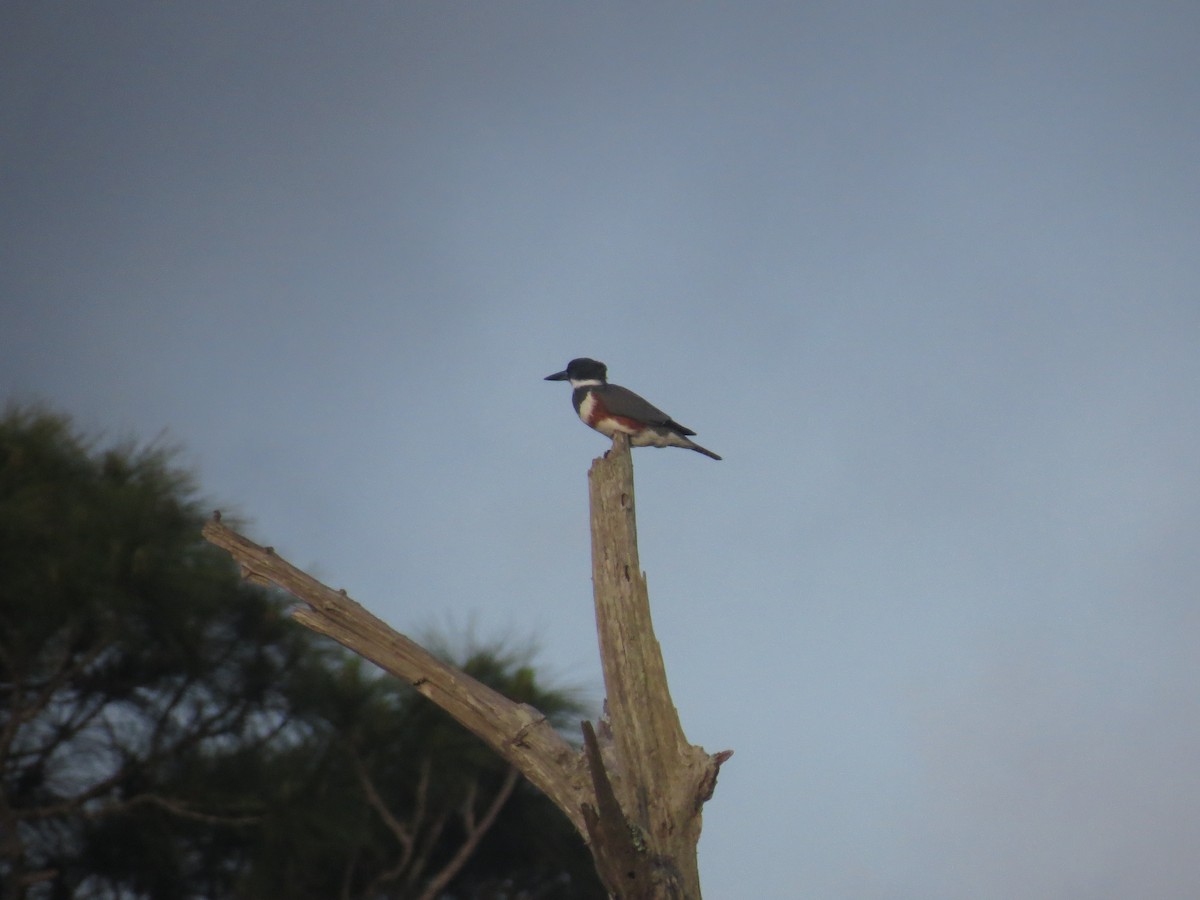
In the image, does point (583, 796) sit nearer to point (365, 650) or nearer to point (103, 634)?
point (365, 650)

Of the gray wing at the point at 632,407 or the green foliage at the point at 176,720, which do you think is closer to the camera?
the gray wing at the point at 632,407

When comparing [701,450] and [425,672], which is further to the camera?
[701,450]

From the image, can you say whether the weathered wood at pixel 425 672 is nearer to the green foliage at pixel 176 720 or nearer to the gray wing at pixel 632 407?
the gray wing at pixel 632 407

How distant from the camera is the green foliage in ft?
28.2

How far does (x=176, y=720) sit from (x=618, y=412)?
5.21 metres

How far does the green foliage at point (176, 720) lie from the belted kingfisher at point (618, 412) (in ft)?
12.9

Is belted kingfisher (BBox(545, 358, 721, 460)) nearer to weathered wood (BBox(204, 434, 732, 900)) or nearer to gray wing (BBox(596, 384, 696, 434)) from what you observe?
gray wing (BBox(596, 384, 696, 434))

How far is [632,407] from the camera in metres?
5.80

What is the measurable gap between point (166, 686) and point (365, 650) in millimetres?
5945

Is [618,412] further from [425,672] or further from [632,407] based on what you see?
[425,672]

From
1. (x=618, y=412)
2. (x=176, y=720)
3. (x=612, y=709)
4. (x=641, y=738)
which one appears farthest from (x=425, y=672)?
(x=176, y=720)

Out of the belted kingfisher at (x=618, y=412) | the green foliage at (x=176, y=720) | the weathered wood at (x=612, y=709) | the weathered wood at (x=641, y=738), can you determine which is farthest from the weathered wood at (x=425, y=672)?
the green foliage at (x=176, y=720)

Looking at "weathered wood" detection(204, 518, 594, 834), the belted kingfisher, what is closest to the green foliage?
the belted kingfisher

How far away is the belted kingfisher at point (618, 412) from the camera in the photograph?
5801 mm
